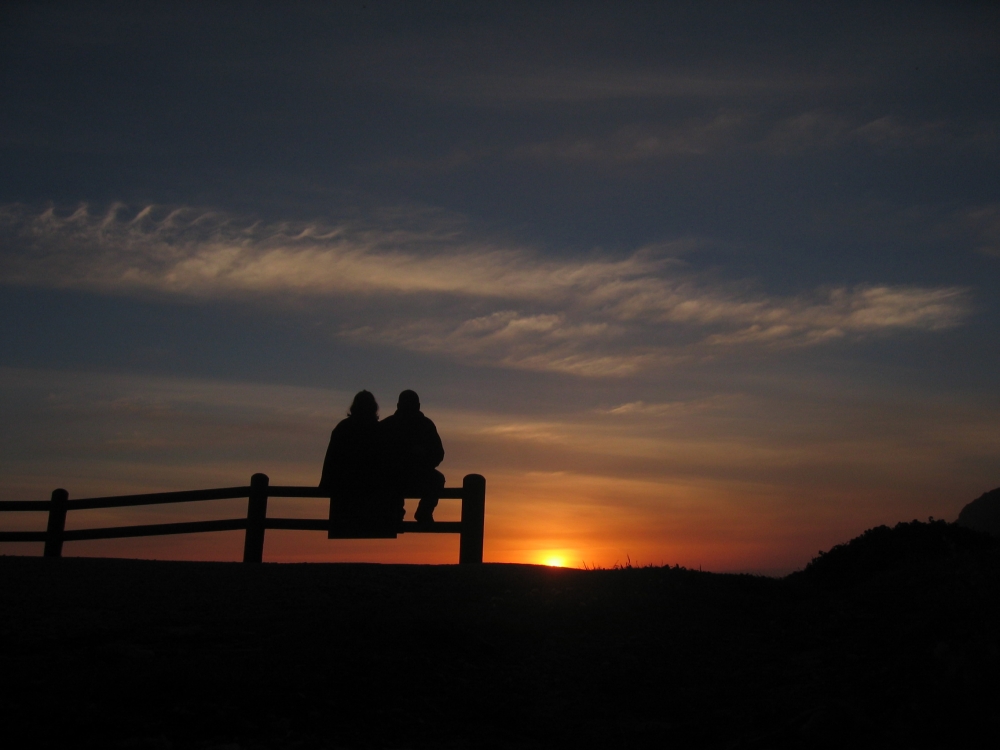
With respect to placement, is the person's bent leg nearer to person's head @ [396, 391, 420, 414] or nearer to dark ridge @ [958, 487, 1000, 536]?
person's head @ [396, 391, 420, 414]

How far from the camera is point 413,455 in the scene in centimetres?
1257

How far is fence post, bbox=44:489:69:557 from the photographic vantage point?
13695 millimetres

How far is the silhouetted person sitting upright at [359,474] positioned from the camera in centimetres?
1244

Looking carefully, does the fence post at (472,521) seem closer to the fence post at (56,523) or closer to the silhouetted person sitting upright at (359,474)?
the silhouetted person sitting upright at (359,474)

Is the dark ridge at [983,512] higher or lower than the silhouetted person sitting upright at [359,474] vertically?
higher

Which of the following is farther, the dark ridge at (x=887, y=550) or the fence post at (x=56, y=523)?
the fence post at (x=56, y=523)

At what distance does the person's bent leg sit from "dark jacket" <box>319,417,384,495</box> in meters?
0.68

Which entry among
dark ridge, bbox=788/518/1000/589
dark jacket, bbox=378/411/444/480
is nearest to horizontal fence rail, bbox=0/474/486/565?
dark jacket, bbox=378/411/444/480

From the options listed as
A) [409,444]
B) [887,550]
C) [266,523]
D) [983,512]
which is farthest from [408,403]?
[983,512]

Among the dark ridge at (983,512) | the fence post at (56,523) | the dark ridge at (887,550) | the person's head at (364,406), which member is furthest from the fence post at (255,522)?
the dark ridge at (983,512)

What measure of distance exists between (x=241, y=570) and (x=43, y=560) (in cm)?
289

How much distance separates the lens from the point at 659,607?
9.95 metres

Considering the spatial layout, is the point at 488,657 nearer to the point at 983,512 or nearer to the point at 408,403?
the point at 408,403

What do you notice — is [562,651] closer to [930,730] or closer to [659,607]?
[659,607]
